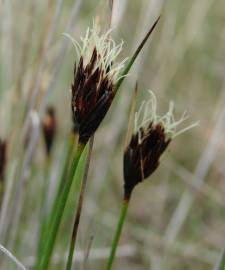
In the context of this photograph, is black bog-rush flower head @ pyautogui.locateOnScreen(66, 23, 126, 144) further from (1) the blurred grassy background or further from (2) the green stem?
(1) the blurred grassy background

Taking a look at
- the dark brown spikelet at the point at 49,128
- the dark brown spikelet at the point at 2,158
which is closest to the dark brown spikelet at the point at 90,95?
the dark brown spikelet at the point at 2,158

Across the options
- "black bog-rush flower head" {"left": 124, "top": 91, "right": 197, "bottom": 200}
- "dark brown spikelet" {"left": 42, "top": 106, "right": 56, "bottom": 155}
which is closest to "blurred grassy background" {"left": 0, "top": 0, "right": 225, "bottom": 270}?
"dark brown spikelet" {"left": 42, "top": 106, "right": 56, "bottom": 155}

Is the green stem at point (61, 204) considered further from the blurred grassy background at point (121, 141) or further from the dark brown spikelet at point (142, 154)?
the blurred grassy background at point (121, 141)

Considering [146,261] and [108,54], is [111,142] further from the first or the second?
[108,54]

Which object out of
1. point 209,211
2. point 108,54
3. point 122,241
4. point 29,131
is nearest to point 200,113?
point 209,211

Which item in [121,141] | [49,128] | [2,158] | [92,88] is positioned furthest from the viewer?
[121,141]

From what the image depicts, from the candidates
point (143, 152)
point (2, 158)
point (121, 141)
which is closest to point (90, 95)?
point (143, 152)

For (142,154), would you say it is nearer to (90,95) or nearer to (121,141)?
(90,95)
